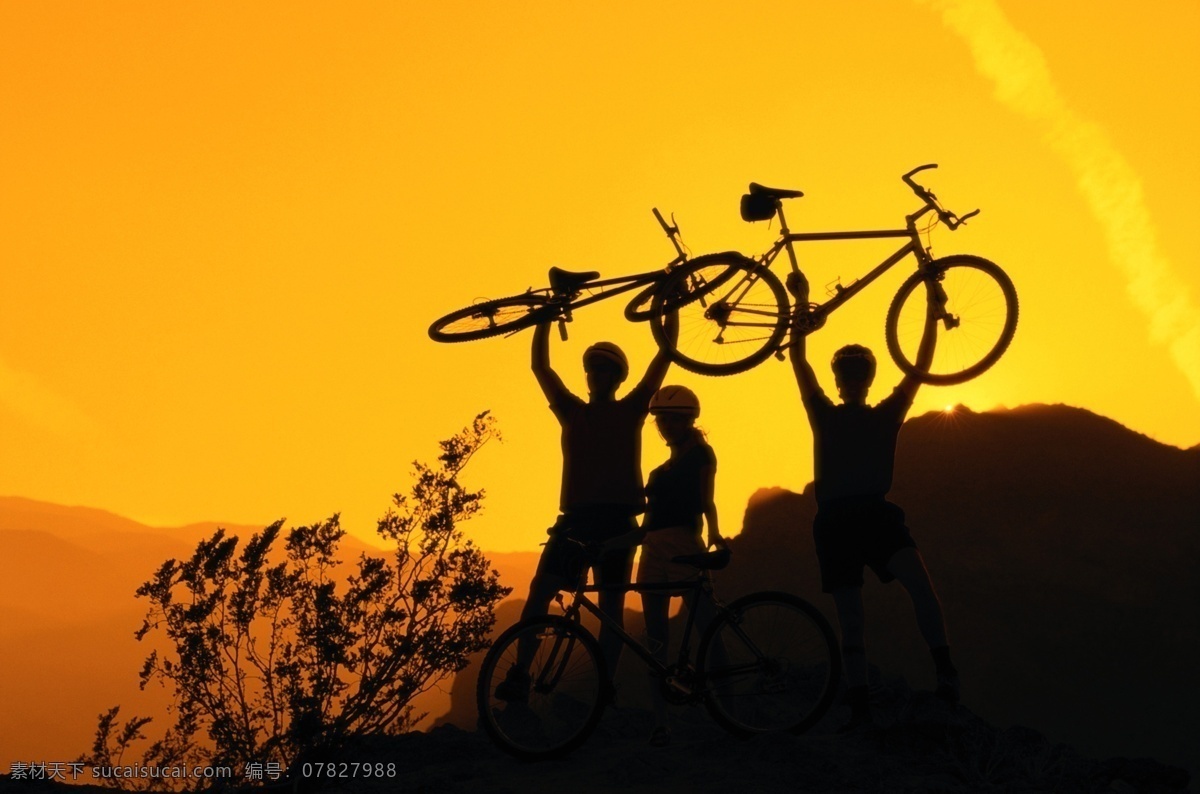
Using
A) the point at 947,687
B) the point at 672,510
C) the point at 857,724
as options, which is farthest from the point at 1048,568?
the point at 672,510

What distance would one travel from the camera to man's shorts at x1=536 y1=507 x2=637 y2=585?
7789 mm

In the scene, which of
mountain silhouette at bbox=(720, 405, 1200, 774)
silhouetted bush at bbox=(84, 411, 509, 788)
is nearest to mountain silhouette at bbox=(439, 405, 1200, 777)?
mountain silhouette at bbox=(720, 405, 1200, 774)

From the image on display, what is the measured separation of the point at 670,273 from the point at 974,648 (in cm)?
5597

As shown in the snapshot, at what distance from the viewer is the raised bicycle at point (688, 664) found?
7.13 m

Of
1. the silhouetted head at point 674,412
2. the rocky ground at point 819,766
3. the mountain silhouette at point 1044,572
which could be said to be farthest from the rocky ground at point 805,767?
the mountain silhouette at point 1044,572

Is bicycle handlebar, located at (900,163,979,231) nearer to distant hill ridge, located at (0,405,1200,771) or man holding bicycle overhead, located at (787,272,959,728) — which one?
man holding bicycle overhead, located at (787,272,959,728)

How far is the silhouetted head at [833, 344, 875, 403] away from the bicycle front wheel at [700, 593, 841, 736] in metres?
1.62

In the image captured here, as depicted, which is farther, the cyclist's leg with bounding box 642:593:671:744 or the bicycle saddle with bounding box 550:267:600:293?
the bicycle saddle with bounding box 550:267:600:293

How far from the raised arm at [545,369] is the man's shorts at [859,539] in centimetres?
221

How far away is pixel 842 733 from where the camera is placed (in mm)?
7652

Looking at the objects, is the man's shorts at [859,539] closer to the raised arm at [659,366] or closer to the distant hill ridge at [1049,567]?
the raised arm at [659,366]

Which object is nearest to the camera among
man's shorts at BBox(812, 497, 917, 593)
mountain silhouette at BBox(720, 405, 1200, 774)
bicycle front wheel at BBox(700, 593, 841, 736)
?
bicycle front wheel at BBox(700, 593, 841, 736)

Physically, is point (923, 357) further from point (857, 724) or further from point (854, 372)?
point (857, 724)

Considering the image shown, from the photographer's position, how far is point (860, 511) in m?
7.80
